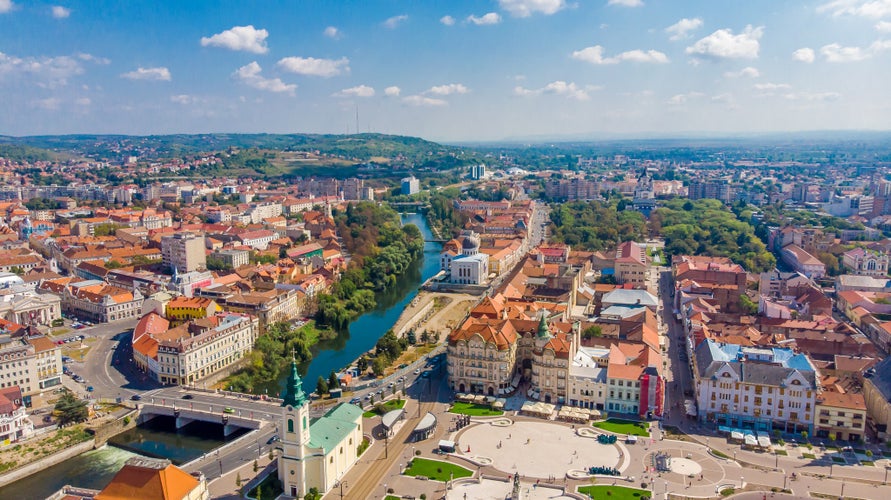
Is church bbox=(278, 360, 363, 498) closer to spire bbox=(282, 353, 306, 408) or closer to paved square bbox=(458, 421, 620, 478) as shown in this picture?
spire bbox=(282, 353, 306, 408)

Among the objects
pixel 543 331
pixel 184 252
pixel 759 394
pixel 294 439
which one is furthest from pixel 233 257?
pixel 759 394

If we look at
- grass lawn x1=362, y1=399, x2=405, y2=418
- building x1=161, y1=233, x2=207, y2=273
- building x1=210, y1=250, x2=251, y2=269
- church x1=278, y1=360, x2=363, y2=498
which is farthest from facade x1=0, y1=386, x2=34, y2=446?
building x1=210, y1=250, x2=251, y2=269

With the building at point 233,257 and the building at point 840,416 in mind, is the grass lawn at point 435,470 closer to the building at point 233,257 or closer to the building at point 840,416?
the building at point 840,416

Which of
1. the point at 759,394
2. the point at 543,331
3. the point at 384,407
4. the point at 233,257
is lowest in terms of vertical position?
the point at 384,407

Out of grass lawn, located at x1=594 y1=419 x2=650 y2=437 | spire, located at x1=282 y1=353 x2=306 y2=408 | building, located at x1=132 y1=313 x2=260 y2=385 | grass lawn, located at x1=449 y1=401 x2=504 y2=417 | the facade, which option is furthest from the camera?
building, located at x1=132 y1=313 x2=260 y2=385

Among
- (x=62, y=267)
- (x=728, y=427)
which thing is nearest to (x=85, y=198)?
(x=62, y=267)

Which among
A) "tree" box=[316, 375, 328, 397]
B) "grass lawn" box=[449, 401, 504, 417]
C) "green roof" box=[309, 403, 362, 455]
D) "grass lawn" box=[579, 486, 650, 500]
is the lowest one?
"grass lawn" box=[579, 486, 650, 500]

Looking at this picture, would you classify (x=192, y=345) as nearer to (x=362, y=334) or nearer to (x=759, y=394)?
(x=362, y=334)
